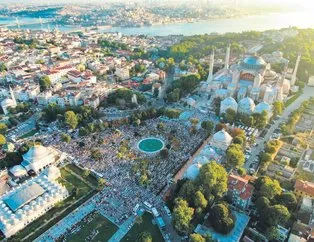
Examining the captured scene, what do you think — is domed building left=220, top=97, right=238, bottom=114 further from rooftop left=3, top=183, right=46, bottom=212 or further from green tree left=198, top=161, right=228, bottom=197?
rooftop left=3, top=183, right=46, bottom=212

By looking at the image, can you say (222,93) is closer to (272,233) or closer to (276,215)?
(276,215)

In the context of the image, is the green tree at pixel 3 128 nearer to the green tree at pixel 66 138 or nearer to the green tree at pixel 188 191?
the green tree at pixel 66 138

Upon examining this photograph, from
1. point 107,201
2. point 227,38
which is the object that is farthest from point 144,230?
point 227,38

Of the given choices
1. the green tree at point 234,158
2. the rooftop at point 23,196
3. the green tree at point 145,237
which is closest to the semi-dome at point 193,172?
the green tree at point 234,158

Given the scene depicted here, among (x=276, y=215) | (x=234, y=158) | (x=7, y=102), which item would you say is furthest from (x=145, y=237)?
(x=7, y=102)

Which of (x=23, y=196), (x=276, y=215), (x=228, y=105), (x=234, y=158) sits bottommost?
(x=23, y=196)

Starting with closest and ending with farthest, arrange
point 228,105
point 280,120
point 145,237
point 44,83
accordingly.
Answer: point 145,237, point 228,105, point 280,120, point 44,83
